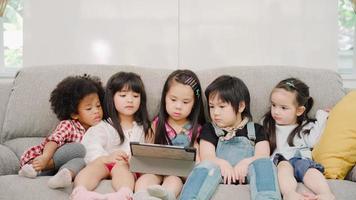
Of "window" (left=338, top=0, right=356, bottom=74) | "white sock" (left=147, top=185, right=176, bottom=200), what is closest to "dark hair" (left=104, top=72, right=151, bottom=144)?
"white sock" (left=147, top=185, right=176, bottom=200)

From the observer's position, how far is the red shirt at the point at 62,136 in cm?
210

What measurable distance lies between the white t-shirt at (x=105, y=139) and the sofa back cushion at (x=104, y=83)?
167 mm

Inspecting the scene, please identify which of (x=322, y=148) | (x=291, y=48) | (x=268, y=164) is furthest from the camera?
(x=291, y=48)

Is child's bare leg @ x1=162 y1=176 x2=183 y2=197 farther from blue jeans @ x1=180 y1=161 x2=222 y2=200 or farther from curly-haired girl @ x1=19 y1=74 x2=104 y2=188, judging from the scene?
curly-haired girl @ x1=19 y1=74 x2=104 y2=188

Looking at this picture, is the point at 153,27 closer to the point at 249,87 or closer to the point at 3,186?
the point at 249,87

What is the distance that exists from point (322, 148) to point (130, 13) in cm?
163

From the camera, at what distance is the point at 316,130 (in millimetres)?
2209

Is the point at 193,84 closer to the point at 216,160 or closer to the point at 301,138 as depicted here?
the point at 216,160

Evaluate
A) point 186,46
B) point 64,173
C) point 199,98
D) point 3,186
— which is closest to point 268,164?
point 199,98

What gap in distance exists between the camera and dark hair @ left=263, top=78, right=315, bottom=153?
2.23 meters

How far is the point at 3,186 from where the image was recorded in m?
1.78

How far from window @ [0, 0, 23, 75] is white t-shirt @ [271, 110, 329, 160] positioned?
6.79ft

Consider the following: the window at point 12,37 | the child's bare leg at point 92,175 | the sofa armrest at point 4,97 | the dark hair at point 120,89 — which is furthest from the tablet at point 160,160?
the window at point 12,37

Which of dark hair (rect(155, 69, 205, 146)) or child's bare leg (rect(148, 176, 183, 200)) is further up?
dark hair (rect(155, 69, 205, 146))
